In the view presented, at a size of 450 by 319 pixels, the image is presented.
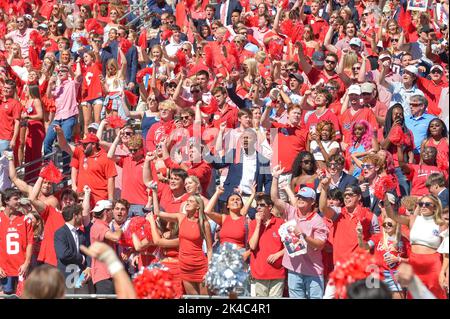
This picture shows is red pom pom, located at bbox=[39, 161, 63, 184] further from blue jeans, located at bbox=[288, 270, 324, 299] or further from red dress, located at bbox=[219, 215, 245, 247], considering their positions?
blue jeans, located at bbox=[288, 270, 324, 299]

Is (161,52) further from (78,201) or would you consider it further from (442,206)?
(442,206)

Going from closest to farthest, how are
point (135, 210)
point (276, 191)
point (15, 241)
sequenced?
point (276, 191), point (15, 241), point (135, 210)

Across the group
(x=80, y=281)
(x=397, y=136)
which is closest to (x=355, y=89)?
(x=397, y=136)

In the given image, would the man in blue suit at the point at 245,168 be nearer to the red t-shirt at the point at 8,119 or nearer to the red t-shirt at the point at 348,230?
the red t-shirt at the point at 348,230

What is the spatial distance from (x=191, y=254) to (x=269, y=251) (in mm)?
719

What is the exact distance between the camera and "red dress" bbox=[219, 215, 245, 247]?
11.0m

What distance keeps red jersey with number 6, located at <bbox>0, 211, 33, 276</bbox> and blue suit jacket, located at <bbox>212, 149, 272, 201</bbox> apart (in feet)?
6.83

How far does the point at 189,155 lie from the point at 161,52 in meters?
3.48

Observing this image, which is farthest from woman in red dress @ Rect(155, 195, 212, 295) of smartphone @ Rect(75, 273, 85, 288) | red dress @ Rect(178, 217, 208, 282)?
smartphone @ Rect(75, 273, 85, 288)

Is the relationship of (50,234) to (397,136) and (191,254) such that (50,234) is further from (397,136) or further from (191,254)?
(397,136)

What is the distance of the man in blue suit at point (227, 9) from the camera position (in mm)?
18516

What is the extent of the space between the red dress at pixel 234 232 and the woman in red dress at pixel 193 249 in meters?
0.17

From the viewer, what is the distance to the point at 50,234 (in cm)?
1174
